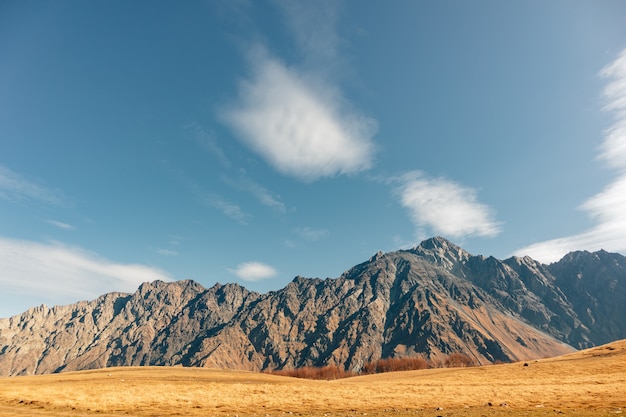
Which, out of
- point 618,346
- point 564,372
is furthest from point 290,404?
point 618,346

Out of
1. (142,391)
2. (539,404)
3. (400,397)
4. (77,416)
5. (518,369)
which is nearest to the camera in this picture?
(77,416)

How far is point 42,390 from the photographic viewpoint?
149 ft

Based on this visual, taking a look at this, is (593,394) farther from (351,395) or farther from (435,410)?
(351,395)

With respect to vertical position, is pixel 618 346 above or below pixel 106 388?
above

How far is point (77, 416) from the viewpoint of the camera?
30.4m

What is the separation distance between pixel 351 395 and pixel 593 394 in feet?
86.4

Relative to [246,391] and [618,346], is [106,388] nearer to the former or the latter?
[246,391]

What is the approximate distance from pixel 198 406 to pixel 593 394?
42505 millimetres

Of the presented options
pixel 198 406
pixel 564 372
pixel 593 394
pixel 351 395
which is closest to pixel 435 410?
pixel 351 395

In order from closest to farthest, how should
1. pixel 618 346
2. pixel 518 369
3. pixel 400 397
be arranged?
pixel 400 397 < pixel 518 369 < pixel 618 346

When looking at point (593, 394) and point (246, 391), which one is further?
point (246, 391)

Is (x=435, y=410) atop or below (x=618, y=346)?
below

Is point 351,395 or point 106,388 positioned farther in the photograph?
point 106,388

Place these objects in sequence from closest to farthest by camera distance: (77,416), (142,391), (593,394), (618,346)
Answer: (77,416), (593,394), (142,391), (618,346)
